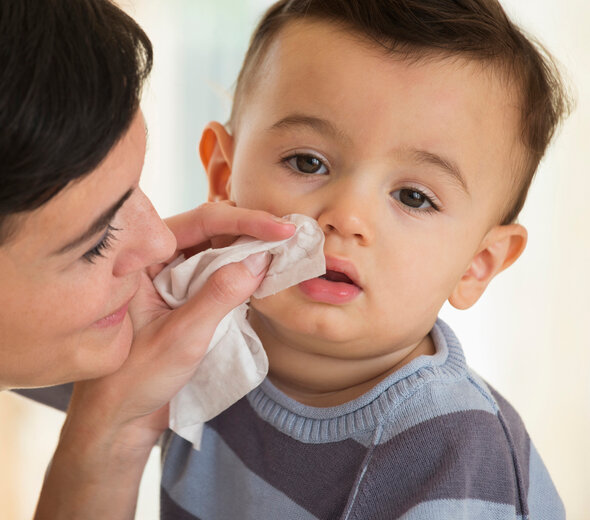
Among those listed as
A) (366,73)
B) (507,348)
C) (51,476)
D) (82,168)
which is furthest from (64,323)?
(507,348)

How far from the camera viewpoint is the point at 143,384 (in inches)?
43.9

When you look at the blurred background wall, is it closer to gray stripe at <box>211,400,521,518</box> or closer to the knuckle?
gray stripe at <box>211,400,521,518</box>

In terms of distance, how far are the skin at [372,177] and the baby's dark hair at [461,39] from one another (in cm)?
2

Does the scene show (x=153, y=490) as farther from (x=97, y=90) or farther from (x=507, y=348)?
(x=97, y=90)

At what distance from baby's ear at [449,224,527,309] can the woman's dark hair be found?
67 centimetres

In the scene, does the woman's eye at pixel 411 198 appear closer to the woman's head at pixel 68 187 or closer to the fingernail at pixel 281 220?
the fingernail at pixel 281 220

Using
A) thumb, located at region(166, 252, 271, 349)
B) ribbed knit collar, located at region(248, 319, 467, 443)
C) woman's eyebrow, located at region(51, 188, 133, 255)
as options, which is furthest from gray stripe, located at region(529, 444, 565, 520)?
woman's eyebrow, located at region(51, 188, 133, 255)

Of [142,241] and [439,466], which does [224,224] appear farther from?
[439,466]

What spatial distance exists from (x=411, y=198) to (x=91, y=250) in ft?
1.54

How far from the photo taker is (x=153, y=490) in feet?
8.43

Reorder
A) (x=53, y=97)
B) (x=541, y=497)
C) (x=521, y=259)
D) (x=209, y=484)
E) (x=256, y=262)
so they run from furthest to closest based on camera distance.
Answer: (x=521, y=259) < (x=209, y=484) < (x=541, y=497) < (x=256, y=262) < (x=53, y=97)

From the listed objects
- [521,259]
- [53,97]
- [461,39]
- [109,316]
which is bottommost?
[521,259]

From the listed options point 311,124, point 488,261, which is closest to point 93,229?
point 311,124

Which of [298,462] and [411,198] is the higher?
[411,198]
